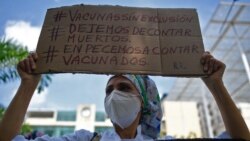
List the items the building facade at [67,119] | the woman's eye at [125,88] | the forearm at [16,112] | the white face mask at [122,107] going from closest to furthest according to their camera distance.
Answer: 1. the forearm at [16,112]
2. the white face mask at [122,107]
3. the woman's eye at [125,88]
4. the building facade at [67,119]

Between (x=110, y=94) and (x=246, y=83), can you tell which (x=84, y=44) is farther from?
(x=246, y=83)

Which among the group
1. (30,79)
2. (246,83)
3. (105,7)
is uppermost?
(246,83)

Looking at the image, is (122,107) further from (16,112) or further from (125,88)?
(16,112)

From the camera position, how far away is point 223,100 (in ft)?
5.96

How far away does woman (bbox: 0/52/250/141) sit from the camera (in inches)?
65.9

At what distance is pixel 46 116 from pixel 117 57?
42.8 m

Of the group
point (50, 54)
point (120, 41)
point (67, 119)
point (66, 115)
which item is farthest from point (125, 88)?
point (66, 115)

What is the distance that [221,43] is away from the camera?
11336 mm

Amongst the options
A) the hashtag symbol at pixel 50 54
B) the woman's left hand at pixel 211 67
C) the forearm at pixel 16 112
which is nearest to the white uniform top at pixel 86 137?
the forearm at pixel 16 112

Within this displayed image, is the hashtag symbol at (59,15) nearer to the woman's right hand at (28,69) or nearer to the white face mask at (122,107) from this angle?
the woman's right hand at (28,69)

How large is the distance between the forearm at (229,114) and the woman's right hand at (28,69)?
1042 millimetres

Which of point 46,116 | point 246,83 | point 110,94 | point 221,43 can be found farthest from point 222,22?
point 46,116

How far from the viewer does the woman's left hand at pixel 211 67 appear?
178cm

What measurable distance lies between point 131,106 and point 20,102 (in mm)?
712
